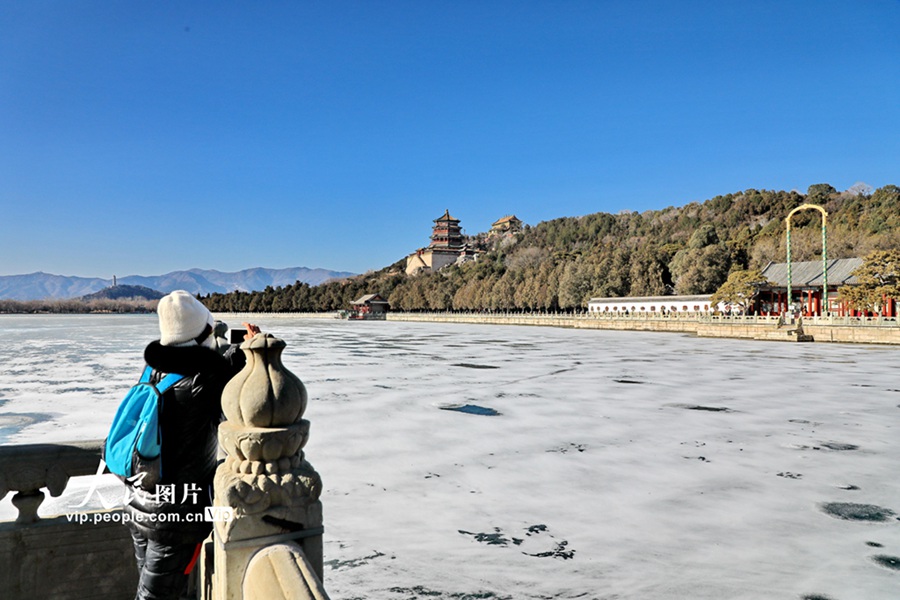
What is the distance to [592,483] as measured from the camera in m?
5.09

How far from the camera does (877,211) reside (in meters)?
59.2

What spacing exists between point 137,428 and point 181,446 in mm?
158

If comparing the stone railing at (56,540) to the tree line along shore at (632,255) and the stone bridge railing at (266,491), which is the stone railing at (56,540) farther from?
the tree line along shore at (632,255)

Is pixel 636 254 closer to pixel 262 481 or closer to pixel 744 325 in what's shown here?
pixel 744 325

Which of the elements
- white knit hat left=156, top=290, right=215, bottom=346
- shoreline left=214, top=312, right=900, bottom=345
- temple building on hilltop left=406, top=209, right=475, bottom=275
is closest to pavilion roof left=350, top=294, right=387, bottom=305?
temple building on hilltop left=406, top=209, right=475, bottom=275

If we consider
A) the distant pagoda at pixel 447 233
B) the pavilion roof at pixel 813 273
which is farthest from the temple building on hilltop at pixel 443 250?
the pavilion roof at pixel 813 273

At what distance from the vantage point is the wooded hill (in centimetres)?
5131

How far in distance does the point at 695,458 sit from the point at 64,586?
5.34 metres

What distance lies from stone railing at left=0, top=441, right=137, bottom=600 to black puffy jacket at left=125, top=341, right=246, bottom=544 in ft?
2.61

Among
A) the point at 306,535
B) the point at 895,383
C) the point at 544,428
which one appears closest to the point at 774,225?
the point at 895,383

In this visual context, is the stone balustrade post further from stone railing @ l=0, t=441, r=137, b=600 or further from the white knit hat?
stone railing @ l=0, t=441, r=137, b=600

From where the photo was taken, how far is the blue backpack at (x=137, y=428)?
1.96 metres

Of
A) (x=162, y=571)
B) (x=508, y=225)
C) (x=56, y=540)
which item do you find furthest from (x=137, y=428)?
(x=508, y=225)

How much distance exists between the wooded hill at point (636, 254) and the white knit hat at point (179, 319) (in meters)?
49.1
